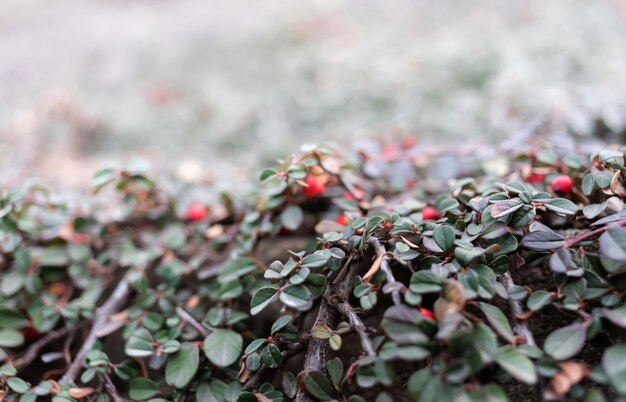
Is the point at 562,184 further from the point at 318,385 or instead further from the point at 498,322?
the point at 318,385

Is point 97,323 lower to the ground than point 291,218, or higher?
lower

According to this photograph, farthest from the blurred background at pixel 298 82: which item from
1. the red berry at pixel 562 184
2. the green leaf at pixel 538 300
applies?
the green leaf at pixel 538 300

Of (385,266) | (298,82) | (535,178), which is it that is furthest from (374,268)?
(298,82)

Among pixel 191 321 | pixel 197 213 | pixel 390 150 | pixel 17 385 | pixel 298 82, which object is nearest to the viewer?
pixel 17 385

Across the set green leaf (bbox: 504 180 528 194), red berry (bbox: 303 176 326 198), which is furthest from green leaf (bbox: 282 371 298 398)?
green leaf (bbox: 504 180 528 194)

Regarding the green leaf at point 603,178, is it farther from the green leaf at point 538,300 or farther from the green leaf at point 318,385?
the green leaf at point 318,385

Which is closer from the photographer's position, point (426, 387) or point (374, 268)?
point (426, 387)

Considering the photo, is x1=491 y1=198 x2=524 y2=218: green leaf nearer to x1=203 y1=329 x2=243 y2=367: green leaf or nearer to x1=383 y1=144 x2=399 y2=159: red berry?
x1=203 y1=329 x2=243 y2=367: green leaf
